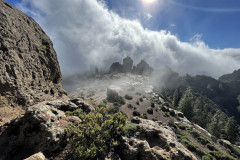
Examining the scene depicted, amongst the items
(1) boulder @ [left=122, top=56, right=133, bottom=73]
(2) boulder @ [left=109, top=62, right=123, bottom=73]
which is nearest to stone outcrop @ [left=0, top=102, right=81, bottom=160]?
(2) boulder @ [left=109, top=62, right=123, bottom=73]

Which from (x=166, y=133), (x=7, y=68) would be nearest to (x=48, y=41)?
(x=7, y=68)

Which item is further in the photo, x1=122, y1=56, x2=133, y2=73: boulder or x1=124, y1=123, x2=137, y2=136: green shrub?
x1=122, y1=56, x2=133, y2=73: boulder

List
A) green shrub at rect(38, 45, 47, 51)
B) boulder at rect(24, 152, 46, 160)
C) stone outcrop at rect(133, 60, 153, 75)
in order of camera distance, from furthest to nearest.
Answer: stone outcrop at rect(133, 60, 153, 75), green shrub at rect(38, 45, 47, 51), boulder at rect(24, 152, 46, 160)

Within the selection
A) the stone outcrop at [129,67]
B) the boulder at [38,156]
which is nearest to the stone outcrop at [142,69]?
the stone outcrop at [129,67]

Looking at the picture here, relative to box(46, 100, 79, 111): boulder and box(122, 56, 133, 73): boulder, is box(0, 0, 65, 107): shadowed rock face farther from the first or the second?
box(122, 56, 133, 73): boulder

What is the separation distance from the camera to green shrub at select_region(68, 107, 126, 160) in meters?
8.20

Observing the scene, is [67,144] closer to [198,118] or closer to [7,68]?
[7,68]

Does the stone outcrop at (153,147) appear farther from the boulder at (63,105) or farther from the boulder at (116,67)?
the boulder at (116,67)

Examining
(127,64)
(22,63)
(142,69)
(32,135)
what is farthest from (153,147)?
(127,64)

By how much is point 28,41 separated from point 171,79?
648 feet

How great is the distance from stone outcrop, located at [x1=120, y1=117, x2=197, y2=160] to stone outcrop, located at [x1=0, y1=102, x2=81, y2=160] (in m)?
5.63

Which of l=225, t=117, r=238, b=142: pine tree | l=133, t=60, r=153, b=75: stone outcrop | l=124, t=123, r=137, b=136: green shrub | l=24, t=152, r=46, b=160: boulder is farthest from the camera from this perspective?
l=133, t=60, r=153, b=75: stone outcrop

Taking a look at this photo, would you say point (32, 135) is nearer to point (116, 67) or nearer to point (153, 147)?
point (153, 147)

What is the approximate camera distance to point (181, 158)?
9.32 m
